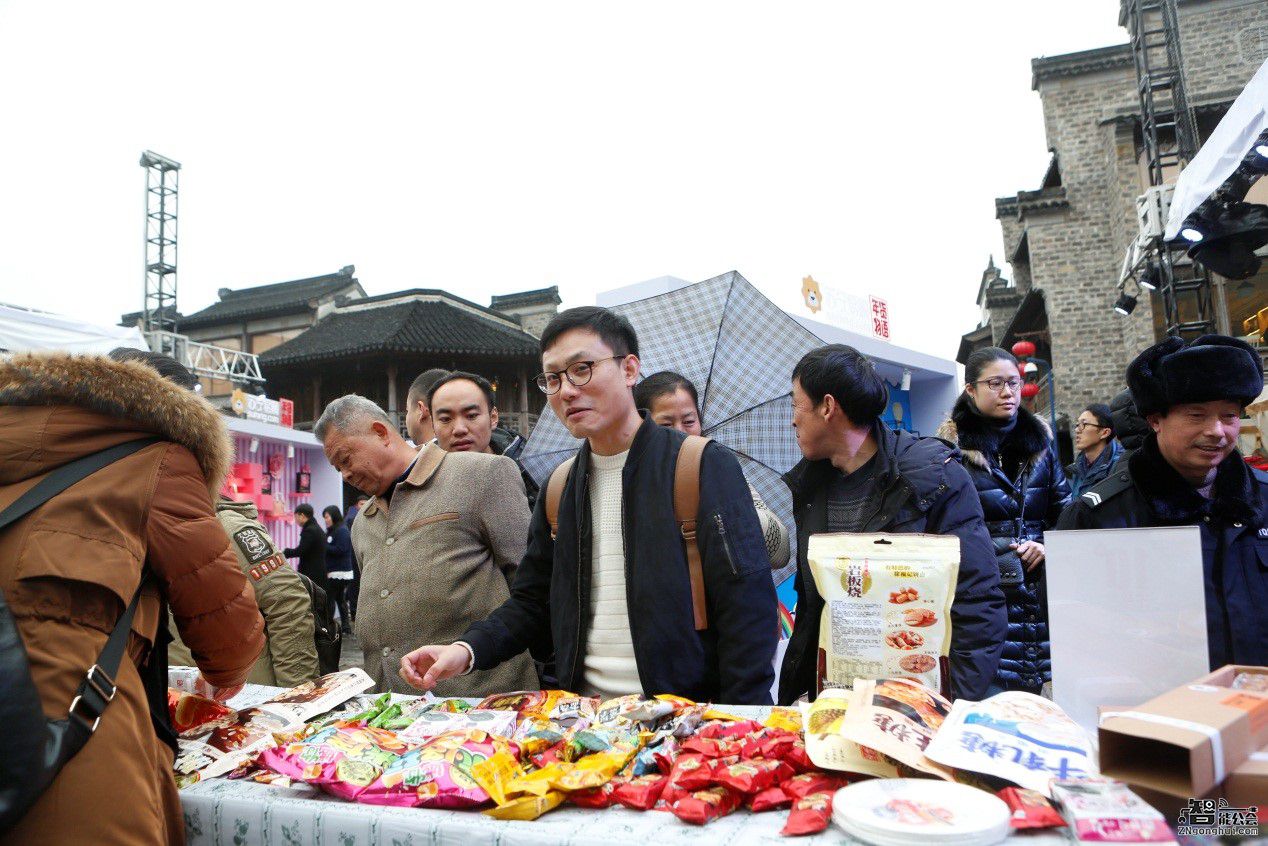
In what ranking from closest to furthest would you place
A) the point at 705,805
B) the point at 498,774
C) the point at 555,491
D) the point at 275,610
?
the point at 705,805, the point at 498,774, the point at 555,491, the point at 275,610

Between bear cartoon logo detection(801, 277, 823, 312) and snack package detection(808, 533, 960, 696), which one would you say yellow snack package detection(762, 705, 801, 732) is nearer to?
snack package detection(808, 533, 960, 696)

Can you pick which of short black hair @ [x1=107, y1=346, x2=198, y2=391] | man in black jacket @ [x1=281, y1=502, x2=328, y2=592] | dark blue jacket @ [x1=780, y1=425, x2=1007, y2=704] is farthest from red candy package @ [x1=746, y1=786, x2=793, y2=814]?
man in black jacket @ [x1=281, y1=502, x2=328, y2=592]

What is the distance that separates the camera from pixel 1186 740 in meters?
0.84

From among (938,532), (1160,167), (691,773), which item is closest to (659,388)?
(938,532)

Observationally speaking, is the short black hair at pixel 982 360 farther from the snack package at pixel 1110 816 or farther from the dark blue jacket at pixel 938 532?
the snack package at pixel 1110 816

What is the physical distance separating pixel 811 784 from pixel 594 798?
32cm

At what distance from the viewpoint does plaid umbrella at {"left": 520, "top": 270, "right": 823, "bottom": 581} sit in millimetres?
3570

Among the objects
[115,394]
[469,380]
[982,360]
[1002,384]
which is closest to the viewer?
[115,394]

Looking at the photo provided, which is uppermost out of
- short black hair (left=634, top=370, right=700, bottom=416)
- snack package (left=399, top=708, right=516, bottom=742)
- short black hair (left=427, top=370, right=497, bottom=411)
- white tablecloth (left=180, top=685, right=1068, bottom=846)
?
A: short black hair (left=427, top=370, right=497, bottom=411)

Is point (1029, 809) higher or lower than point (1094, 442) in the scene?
lower

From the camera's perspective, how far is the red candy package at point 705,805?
1.06m

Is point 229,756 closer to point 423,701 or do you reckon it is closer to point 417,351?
point 423,701

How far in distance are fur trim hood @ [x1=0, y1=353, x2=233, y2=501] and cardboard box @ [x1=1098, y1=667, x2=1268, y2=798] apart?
151cm

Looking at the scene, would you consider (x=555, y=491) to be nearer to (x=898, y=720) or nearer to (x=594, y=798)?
(x=594, y=798)
